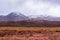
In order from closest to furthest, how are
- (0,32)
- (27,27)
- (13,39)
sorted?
(13,39), (0,32), (27,27)

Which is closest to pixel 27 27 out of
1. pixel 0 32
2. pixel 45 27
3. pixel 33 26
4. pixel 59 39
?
pixel 33 26

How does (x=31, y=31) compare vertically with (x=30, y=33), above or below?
above

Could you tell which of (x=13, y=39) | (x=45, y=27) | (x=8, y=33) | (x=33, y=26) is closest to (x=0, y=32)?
(x=8, y=33)

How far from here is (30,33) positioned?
32.8 feet

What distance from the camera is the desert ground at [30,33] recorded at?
8984mm

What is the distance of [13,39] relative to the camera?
8.58 metres

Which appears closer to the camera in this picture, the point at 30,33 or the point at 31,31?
the point at 30,33

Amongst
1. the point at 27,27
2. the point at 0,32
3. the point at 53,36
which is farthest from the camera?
the point at 27,27

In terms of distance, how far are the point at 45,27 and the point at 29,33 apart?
1.67m

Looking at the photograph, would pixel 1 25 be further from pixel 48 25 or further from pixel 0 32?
pixel 48 25

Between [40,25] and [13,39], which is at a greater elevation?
[40,25]

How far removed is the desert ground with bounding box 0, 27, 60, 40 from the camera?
29.5 ft

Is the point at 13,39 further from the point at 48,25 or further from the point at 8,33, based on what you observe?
the point at 48,25

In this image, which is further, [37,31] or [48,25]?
[48,25]
